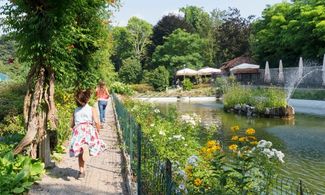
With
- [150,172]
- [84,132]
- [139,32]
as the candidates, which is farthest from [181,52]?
[150,172]

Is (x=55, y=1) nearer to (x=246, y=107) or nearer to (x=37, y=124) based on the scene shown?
(x=37, y=124)

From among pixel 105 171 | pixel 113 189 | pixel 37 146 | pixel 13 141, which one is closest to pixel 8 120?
pixel 13 141

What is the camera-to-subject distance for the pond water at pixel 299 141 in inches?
372

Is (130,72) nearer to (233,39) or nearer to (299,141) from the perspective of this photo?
(233,39)

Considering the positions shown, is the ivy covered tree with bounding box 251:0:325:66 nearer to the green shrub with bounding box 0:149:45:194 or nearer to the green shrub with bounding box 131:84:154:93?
the green shrub with bounding box 131:84:154:93

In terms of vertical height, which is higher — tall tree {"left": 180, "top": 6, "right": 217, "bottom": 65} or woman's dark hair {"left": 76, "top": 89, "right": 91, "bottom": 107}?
tall tree {"left": 180, "top": 6, "right": 217, "bottom": 65}

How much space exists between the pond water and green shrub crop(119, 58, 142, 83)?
4085 cm

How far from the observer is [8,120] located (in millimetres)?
10492

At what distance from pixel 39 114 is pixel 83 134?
1.05 m

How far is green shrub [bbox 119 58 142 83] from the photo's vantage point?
6172 centimetres

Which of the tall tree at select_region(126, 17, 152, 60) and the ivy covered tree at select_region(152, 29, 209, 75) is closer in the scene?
the ivy covered tree at select_region(152, 29, 209, 75)

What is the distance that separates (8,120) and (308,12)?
34.4 meters

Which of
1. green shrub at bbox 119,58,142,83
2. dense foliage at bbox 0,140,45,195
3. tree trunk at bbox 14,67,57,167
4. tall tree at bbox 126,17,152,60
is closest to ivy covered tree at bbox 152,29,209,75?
green shrub at bbox 119,58,142,83

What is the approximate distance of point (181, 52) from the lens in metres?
61.7
